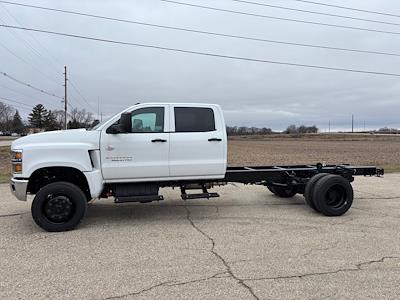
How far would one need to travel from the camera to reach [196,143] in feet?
24.3

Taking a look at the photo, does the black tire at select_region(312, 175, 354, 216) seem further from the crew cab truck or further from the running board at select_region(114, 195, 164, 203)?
the running board at select_region(114, 195, 164, 203)

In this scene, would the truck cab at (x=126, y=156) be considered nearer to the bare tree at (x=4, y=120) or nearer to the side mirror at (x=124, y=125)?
the side mirror at (x=124, y=125)

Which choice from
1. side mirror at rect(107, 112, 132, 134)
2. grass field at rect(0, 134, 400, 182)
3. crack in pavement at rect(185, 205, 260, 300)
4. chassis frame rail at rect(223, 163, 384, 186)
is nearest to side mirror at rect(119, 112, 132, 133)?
side mirror at rect(107, 112, 132, 134)

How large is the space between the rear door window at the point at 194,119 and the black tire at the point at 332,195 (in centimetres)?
239

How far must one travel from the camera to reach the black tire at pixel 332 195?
307 inches

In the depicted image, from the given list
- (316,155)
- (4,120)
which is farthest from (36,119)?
(316,155)

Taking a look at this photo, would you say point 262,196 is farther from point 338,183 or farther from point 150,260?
point 150,260

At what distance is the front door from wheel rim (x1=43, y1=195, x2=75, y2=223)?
2.60 feet

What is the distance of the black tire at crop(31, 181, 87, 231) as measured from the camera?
659 cm

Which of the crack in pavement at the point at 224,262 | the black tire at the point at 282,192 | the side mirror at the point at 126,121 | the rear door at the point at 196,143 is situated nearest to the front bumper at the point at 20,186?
the side mirror at the point at 126,121

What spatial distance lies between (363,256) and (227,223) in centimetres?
253

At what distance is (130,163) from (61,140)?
1212mm

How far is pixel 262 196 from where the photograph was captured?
33.3ft

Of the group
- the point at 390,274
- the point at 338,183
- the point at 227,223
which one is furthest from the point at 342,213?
the point at 390,274
